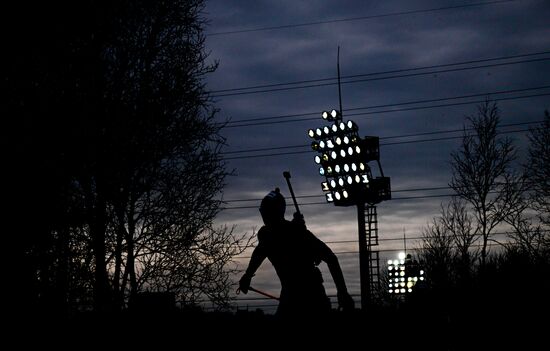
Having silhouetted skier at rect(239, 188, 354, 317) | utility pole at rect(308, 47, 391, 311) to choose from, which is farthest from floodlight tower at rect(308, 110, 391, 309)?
silhouetted skier at rect(239, 188, 354, 317)

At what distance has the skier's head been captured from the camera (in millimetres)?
6535

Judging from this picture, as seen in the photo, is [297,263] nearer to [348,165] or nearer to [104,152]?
[104,152]

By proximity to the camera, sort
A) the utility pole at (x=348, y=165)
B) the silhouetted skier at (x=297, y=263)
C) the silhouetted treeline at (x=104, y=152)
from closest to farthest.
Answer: the silhouetted skier at (x=297, y=263)
the silhouetted treeline at (x=104, y=152)
the utility pole at (x=348, y=165)

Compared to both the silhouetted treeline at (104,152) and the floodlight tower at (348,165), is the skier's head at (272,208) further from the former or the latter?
the floodlight tower at (348,165)

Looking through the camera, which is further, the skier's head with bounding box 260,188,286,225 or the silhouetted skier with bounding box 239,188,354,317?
the skier's head with bounding box 260,188,286,225

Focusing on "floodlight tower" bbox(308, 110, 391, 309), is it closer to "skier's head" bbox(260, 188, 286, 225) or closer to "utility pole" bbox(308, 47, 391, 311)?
"utility pole" bbox(308, 47, 391, 311)

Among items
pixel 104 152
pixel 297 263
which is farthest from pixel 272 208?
pixel 104 152

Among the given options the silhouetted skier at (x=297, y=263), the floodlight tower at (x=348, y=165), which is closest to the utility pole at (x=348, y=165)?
the floodlight tower at (x=348, y=165)

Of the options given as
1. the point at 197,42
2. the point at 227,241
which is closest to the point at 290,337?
the point at 227,241

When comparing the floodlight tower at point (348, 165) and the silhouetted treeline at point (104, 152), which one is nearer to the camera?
the silhouetted treeline at point (104, 152)

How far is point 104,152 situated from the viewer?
1828cm

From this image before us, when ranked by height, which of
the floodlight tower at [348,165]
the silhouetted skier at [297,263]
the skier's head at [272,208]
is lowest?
the silhouetted skier at [297,263]

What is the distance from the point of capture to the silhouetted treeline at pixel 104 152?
37.0 feet

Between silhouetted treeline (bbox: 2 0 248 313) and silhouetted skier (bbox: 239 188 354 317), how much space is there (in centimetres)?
565
